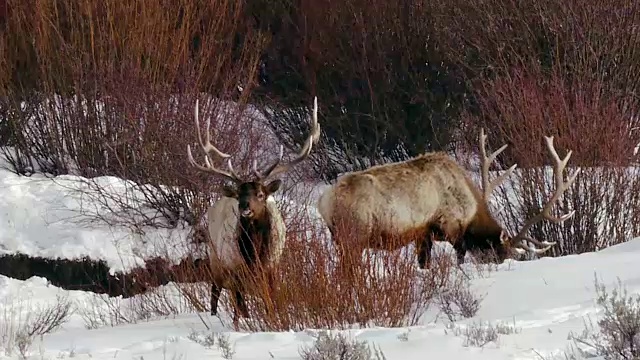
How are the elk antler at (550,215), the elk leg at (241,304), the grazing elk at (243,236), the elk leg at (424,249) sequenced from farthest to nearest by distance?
the elk antler at (550,215), the elk leg at (424,249), the grazing elk at (243,236), the elk leg at (241,304)

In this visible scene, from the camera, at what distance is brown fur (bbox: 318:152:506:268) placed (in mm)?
9164

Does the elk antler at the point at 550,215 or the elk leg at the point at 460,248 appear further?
the elk leg at the point at 460,248

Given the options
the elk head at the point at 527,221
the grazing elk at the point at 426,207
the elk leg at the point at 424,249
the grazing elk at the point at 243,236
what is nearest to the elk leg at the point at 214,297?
the grazing elk at the point at 243,236

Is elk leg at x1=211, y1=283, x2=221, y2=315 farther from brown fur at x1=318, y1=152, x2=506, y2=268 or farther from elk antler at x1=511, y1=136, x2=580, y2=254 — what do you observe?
elk antler at x1=511, y1=136, x2=580, y2=254

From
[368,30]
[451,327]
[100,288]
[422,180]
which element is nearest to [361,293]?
[451,327]

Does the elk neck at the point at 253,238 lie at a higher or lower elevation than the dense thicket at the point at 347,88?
lower

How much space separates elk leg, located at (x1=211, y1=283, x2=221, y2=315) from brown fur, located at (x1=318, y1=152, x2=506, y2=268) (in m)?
1.44

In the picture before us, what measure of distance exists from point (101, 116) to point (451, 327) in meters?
9.77

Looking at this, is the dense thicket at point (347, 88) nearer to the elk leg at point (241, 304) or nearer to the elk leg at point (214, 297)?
the elk leg at point (214, 297)

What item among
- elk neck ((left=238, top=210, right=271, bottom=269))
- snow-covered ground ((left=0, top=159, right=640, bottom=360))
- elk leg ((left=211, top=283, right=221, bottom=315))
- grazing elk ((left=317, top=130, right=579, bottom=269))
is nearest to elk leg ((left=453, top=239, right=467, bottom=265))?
grazing elk ((left=317, top=130, right=579, bottom=269))

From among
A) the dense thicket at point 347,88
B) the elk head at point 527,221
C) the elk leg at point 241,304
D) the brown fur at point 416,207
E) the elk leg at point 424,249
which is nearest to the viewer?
the elk leg at point 241,304

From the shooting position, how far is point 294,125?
60.6 ft

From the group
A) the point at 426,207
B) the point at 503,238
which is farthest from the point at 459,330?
the point at 503,238

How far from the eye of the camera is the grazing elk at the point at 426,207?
30.1 feet
